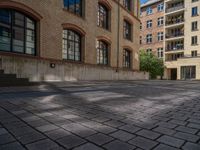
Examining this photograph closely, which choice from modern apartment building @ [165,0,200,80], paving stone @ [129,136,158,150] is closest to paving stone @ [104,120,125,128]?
paving stone @ [129,136,158,150]

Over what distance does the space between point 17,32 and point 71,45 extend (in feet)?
13.6

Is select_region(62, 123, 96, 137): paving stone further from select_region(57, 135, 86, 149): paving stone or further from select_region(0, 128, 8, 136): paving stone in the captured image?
select_region(0, 128, 8, 136): paving stone

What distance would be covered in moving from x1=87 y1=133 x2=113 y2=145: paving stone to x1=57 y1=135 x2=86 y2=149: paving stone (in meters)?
0.13

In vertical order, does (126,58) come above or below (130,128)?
above

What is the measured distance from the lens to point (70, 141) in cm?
199

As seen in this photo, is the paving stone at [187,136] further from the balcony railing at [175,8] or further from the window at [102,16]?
the balcony railing at [175,8]

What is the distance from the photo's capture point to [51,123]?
8.56 ft

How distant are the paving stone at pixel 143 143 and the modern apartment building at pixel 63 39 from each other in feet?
24.2

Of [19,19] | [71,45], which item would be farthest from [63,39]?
[19,19]

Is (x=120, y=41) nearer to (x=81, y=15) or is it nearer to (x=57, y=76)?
(x=81, y=15)

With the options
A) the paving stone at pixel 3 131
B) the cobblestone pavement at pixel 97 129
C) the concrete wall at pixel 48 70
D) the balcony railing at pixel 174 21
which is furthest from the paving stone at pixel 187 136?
the balcony railing at pixel 174 21

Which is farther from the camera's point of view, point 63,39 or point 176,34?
point 176,34

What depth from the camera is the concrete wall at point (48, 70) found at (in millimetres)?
7820

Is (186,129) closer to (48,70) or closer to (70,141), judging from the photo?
(70,141)
